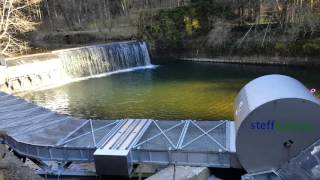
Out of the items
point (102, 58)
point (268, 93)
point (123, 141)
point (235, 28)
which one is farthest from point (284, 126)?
point (235, 28)

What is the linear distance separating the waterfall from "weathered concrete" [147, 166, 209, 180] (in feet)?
86.8

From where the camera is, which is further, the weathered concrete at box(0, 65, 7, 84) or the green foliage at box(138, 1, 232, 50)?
the green foliage at box(138, 1, 232, 50)

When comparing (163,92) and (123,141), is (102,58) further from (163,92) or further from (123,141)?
(123,141)

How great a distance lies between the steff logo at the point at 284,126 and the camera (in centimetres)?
856

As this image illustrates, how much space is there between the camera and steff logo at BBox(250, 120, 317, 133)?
8562 millimetres

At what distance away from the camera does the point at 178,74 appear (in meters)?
35.0

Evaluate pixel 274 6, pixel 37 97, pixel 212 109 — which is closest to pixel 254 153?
pixel 212 109

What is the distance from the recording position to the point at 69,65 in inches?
1417

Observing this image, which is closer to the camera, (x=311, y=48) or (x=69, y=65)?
(x=311, y=48)

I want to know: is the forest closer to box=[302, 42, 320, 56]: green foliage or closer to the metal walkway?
box=[302, 42, 320, 56]: green foliage

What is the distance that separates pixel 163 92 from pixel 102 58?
11530mm

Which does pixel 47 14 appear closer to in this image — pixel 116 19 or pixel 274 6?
pixel 116 19

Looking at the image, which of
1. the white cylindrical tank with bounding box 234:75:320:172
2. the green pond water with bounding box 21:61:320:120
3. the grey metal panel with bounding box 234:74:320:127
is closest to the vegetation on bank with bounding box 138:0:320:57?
the green pond water with bounding box 21:61:320:120

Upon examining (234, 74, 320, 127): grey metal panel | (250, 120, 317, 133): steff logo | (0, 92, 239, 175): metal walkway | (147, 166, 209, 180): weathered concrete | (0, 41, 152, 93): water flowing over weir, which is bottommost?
(0, 41, 152, 93): water flowing over weir
